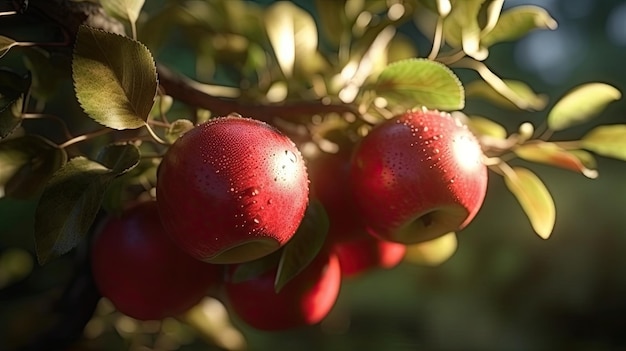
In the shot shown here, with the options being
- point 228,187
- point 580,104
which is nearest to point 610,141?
point 580,104

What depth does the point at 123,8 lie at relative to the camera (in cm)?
39

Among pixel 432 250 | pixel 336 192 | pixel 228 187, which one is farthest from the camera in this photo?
pixel 432 250

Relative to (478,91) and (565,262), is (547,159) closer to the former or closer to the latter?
(478,91)

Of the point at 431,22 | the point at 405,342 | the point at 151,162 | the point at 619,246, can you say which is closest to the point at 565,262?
the point at 619,246

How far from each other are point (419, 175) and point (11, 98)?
0.59 ft

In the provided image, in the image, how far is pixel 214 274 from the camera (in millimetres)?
426

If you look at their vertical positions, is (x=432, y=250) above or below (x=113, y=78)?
below

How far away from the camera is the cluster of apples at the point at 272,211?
1.03 ft

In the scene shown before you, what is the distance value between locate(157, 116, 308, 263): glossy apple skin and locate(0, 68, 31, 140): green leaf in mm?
69

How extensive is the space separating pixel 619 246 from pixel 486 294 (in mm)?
179

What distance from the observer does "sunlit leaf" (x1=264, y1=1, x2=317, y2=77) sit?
1.68ft

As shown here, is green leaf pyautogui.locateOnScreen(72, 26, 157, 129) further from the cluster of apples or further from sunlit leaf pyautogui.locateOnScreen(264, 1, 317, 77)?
sunlit leaf pyautogui.locateOnScreen(264, 1, 317, 77)

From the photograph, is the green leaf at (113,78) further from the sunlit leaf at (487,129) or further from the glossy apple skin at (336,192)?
the sunlit leaf at (487,129)

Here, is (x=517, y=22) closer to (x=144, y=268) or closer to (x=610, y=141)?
(x=610, y=141)
